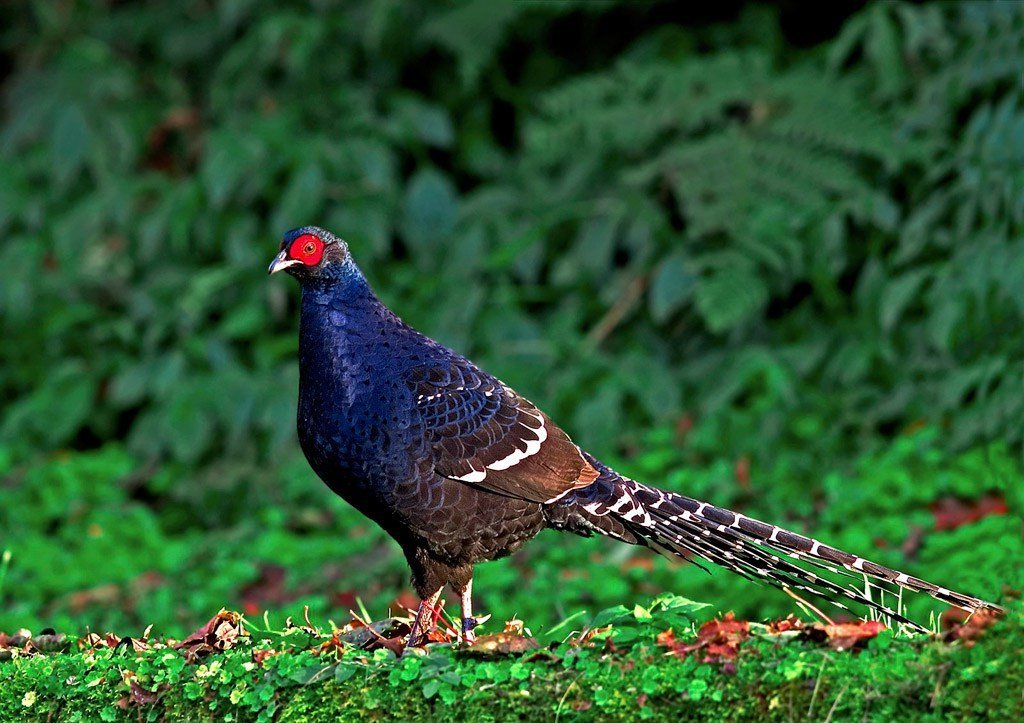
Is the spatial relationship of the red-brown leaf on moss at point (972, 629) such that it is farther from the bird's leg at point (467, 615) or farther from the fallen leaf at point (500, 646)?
the bird's leg at point (467, 615)

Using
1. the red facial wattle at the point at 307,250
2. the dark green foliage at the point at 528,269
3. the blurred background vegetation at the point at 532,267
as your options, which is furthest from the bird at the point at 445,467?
the blurred background vegetation at the point at 532,267

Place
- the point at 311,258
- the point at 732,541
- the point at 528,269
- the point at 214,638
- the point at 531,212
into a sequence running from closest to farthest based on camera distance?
the point at 214,638 < the point at 732,541 < the point at 311,258 < the point at 528,269 < the point at 531,212

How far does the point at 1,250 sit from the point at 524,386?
471 centimetres

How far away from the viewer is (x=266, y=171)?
9.16m

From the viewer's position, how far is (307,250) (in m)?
4.64

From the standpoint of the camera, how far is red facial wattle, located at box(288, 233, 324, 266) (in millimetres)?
4637

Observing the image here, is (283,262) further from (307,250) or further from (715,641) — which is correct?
(715,641)

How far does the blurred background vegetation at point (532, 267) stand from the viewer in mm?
6867

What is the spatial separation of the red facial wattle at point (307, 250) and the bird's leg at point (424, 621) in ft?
4.26

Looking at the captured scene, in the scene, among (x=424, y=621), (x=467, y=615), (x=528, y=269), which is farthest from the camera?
(x=528, y=269)

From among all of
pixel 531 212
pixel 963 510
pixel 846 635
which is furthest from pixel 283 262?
pixel 531 212

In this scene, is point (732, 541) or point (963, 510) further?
point (963, 510)

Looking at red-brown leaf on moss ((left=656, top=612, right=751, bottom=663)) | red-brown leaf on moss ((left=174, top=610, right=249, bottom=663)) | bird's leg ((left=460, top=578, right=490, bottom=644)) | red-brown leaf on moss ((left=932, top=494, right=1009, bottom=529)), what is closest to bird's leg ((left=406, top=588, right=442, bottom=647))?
bird's leg ((left=460, top=578, right=490, bottom=644))

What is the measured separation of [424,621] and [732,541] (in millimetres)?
1079
